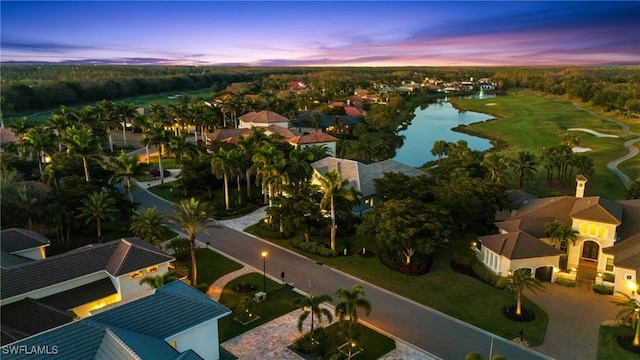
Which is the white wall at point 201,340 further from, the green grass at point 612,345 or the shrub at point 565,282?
the shrub at point 565,282

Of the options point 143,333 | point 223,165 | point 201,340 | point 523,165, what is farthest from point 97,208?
point 523,165

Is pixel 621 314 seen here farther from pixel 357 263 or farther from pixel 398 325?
pixel 357 263

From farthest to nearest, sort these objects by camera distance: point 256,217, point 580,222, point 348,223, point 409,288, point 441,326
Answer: point 256,217, point 348,223, point 580,222, point 409,288, point 441,326

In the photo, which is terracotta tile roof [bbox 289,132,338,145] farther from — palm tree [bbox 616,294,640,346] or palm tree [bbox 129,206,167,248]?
palm tree [bbox 616,294,640,346]

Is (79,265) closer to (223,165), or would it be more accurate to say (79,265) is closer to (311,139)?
(223,165)

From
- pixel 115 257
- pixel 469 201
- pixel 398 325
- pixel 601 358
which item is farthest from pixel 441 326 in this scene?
pixel 115 257

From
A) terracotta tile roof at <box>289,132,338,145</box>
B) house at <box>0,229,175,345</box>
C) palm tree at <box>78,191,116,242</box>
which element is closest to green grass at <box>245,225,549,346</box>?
house at <box>0,229,175,345</box>
